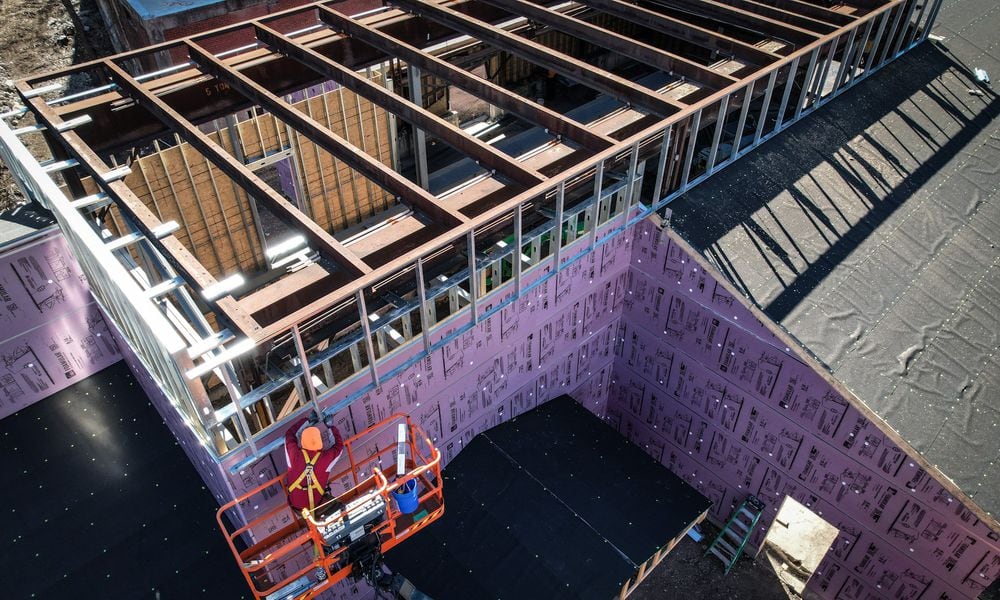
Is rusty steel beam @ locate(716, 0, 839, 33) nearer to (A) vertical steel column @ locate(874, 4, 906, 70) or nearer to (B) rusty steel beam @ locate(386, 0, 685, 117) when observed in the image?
(A) vertical steel column @ locate(874, 4, 906, 70)

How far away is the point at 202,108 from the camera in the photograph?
11078 mm

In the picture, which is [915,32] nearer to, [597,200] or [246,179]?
[597,200]

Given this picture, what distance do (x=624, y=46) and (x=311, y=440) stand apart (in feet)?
28.0

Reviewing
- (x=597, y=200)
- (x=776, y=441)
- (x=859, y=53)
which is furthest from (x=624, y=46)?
(x=776, y=441)

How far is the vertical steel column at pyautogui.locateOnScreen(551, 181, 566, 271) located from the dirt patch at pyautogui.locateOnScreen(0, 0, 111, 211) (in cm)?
2111

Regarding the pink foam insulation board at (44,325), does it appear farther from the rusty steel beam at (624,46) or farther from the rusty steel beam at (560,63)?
the rusty steel beam at (624,46)

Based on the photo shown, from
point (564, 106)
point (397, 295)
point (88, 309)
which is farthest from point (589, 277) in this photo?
point (564, 106)

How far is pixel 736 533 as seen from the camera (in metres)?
12.2

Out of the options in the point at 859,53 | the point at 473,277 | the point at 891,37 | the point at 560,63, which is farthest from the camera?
the point at 891,37

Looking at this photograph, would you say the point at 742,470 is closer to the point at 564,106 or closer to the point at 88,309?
the point at 88,309

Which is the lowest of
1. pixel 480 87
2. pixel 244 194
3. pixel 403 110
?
pixel 244 194

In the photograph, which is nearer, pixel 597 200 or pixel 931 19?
pixel 597 200

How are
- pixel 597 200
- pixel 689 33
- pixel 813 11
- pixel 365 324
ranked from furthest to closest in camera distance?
pixel 813 11 → pixel 689 33 → pixel 597 200 → pixel 365 324

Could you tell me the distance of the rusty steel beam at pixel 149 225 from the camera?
6.84m
